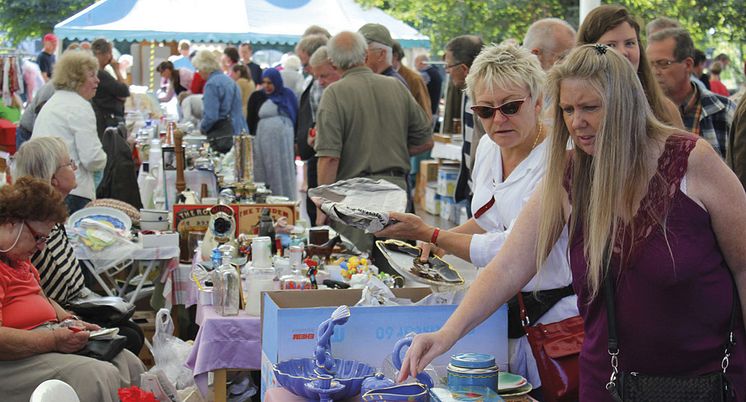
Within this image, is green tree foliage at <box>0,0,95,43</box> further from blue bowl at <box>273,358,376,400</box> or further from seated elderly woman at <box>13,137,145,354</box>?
blue bowl at <box>273,358,376,400</box>

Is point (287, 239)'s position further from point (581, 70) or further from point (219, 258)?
point (581, 70)

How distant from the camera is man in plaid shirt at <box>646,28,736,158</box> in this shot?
446 centimetres

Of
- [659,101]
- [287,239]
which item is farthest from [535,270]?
[287,239]

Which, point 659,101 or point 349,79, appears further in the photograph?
point 349,79

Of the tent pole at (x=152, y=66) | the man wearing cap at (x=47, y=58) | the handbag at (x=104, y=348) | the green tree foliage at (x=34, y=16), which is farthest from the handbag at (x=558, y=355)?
the green tree foliage at (x=34, y=16)

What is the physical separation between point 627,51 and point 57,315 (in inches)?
98.0

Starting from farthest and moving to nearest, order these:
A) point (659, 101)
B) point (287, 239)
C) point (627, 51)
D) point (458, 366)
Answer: point (287, 239)
point (627, 51)
point (659, 101)
point (458, 366)

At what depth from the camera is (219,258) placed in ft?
13.0

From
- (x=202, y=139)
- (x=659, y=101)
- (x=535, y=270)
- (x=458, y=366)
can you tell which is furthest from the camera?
(x=202, y=139)

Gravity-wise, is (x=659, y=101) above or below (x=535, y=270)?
above

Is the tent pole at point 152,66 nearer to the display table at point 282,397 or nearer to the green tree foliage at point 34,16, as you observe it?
the display table at point 282,397

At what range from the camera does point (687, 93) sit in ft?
14.8

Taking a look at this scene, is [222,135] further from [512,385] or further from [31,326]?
[512,385]

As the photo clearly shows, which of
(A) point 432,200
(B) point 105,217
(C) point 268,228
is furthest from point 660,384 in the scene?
(A) point 432,200
